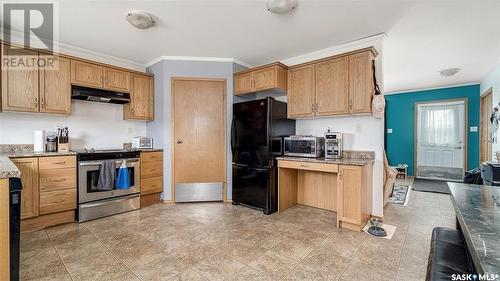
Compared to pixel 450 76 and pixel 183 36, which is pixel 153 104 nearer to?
pixel 183 36

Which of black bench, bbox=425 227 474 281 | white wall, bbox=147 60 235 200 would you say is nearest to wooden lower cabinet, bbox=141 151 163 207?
white wall, bbox=147 60 235 200

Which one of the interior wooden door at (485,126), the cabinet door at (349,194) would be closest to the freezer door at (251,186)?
the cabinet door at (349,194)

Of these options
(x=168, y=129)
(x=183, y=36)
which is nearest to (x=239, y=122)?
(x=168, y=129)

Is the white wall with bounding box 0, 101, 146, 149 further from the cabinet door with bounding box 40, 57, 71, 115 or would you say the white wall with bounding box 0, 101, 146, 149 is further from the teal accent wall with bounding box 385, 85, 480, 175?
the teal accent wall with bounding box 385, 85, 480, 175

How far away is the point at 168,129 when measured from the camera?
3775 mm

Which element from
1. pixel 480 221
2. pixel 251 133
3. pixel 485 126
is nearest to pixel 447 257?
Result: pixel 480 221

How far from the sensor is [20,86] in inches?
111

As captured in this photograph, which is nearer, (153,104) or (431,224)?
(431,224)

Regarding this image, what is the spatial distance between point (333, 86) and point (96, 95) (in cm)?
341

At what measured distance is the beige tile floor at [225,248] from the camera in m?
1.84

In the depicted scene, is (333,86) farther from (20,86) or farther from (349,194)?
(20,86)

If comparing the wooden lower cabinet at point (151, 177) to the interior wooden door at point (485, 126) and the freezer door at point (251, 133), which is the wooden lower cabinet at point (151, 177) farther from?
the interior wooden door at point (485, 126)

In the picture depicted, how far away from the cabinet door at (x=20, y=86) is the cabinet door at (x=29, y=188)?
0.77 m

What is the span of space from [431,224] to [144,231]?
3542 mm
